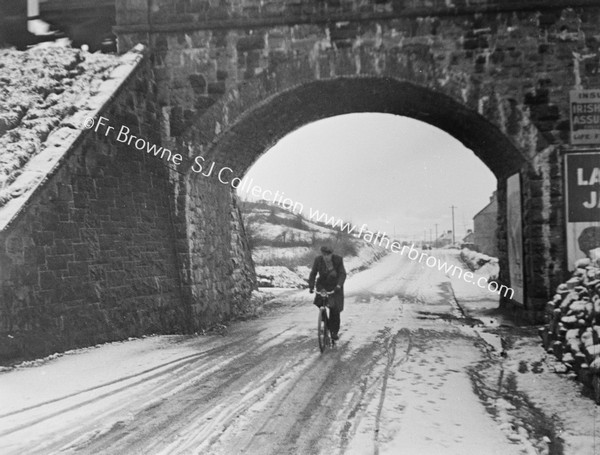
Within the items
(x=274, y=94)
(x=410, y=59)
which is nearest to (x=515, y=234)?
(x=410, y=59)

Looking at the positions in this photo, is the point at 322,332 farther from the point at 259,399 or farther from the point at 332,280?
the point at 259,399

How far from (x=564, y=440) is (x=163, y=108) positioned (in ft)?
28.1

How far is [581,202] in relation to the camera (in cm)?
905

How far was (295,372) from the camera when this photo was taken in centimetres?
642

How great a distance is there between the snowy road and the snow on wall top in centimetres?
242

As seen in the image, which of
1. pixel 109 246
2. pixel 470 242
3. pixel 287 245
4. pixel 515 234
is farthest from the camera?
pixel 470 242

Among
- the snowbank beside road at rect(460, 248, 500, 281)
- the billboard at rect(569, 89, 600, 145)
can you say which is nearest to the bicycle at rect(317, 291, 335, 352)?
the billboard at rect(569, 89, 600, 145)

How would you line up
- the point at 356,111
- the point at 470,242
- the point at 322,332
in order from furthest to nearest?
1. the point at 470,242
2. the point at 356,111
3. the point at 322,332

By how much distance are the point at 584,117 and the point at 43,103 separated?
951cm

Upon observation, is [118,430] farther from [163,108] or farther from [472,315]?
[472,315]

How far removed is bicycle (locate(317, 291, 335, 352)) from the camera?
7566 millimetres

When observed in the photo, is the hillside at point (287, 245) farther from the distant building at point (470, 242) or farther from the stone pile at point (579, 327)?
the distant building at point (470, 242)

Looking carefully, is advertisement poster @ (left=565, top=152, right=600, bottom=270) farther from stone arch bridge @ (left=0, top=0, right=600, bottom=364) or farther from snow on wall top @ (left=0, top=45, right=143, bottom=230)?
snow on wall top @ (left=0, top=45, right=143, bottom=230)

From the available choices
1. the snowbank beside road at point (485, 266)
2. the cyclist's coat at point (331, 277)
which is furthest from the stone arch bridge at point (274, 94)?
the snowbank beside road at point (485, 266)
